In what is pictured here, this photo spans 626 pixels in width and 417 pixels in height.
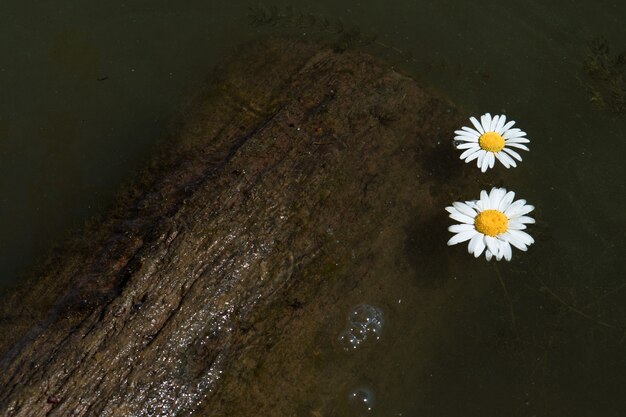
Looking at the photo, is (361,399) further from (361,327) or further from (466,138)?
(466,138)

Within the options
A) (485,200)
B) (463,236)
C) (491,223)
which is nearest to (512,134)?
(485,200)

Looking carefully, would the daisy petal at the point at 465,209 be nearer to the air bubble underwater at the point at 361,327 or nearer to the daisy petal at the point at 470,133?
the daisy petal at the point at 470,133

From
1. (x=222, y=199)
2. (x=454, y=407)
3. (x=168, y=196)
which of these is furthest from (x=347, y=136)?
(x=454, y=407)

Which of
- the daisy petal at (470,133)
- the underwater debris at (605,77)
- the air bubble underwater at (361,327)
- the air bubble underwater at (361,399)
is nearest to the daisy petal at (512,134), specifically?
the daisy petal at (470,133)

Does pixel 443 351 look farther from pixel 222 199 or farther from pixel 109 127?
pixel 109 127

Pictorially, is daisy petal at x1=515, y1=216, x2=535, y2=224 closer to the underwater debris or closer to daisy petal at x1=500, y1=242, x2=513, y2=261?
daisy petal at x1=500, y1=242, x2=513, y2=261

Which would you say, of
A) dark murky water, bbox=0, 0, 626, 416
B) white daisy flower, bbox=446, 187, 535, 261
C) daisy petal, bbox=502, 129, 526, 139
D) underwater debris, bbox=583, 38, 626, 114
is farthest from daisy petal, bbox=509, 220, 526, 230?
underwater debris, bbox=583, 38, 626, 114

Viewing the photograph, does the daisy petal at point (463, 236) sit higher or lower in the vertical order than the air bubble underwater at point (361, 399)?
higher
